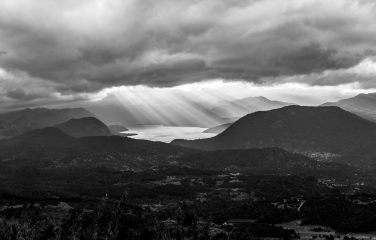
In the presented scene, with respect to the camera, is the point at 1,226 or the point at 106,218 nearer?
the point at 1,226

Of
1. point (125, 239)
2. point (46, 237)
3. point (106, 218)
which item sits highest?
point (46, 237)

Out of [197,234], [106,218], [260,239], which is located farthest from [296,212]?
[197,234]

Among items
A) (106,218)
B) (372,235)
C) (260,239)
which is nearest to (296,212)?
(372,235)

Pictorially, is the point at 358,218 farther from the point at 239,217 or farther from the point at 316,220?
the point at 239,217

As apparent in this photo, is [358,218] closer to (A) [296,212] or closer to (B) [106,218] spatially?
(A) [296,212]

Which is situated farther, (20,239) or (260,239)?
(260,239)

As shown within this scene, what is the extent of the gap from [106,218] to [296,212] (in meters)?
117

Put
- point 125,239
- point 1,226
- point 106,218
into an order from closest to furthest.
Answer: point 1,226 → point 125,239 → point 106,218

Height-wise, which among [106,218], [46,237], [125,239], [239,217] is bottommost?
[239,217]

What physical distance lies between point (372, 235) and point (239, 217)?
3068 inches

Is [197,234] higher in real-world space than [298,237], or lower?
higher

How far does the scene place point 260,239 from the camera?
123188 mm

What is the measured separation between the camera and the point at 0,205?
18525 cm

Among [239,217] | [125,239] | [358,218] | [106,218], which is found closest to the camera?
[125,239]
